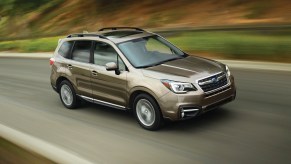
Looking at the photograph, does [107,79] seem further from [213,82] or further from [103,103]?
[213,82]

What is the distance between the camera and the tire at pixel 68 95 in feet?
34.1

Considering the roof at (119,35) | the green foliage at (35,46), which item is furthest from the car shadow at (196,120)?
the green foliage at (35,46)

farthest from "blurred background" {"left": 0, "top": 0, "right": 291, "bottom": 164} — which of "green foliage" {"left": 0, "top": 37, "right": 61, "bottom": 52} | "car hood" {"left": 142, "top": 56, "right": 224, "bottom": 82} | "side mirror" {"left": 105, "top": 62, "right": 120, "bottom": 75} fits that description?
"green foliage" {"left": 0, "top": 37, "right": 61, "bottom": 52}

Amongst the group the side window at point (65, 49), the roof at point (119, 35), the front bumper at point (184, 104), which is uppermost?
the roof at point (119, 35)

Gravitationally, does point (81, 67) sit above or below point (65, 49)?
below

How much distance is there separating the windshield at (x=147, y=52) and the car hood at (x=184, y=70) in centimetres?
29

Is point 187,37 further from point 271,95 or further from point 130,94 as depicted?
point 130,94

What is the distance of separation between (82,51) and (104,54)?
0.88 m

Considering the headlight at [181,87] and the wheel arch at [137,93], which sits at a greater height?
the headlight at [181,87]

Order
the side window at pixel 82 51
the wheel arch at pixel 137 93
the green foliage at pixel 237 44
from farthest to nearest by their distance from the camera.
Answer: the green foliage at pixel 237 44 → the side window at pixel 82 51 → the wheel arch at pixel 137 93

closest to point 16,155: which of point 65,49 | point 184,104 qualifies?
point 184,104

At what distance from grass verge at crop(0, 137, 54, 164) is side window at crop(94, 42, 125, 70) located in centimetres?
339

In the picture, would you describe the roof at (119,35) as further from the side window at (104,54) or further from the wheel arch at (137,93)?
the wheel arch at (137,93)

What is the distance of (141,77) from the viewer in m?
8.22
